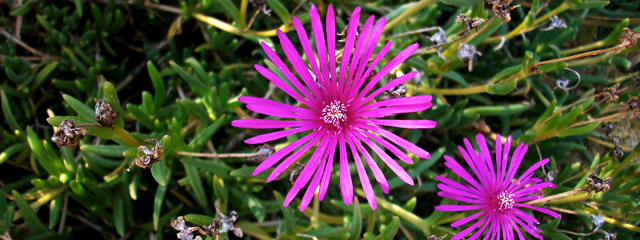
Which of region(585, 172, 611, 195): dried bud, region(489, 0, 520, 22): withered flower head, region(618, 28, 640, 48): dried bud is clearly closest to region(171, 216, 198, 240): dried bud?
region(489, 0, 520, 22): withered flower head

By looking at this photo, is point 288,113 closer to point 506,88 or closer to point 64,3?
point 506,88

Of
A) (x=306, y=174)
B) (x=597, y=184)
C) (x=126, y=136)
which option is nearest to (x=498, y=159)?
(x=597, y=184)

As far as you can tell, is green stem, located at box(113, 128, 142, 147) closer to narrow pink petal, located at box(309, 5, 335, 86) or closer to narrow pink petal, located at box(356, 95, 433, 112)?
narrow pink petal, located at box(309, 5, 335, 86)

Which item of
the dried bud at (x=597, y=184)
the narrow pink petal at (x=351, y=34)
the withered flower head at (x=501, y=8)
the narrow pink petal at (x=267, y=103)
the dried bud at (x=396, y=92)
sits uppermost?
the narrow pink petal at (x=351, y=34)

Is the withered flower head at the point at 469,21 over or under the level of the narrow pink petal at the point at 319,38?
under

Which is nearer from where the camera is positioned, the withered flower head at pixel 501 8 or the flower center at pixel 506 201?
the withered flower head at pixel 501 8

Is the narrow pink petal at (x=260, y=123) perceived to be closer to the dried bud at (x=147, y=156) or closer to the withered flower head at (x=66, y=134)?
the dried bud at (x=147, y=156)

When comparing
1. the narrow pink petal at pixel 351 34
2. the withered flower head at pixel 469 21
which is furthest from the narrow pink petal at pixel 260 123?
the withered flower head at pixel 469 21

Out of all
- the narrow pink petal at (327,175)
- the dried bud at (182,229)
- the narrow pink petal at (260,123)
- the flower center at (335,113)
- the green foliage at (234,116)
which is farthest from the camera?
the green foliage at (234,116)
